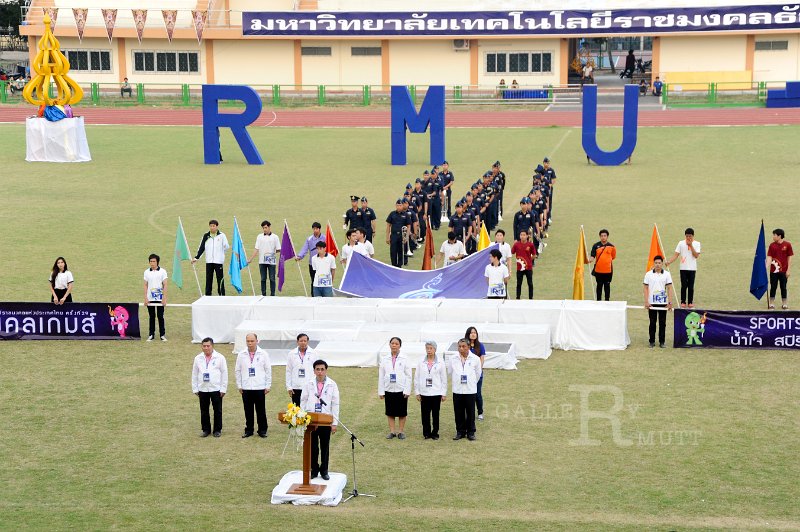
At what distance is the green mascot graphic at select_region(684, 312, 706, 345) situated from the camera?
1888 cm

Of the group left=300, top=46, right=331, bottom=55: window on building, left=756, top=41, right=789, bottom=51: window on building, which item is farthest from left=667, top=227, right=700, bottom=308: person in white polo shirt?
left=300, top=46, right=331, bottom=55: window on building

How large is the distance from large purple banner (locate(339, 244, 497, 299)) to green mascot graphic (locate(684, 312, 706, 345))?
3.97 meters

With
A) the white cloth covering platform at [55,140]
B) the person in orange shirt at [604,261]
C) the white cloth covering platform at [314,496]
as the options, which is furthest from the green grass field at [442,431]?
the white cloth covering platform at [55,140]

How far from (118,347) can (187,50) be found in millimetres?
53503

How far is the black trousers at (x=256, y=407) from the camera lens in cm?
1512

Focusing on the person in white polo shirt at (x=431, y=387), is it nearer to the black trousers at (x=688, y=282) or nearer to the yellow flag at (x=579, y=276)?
the yellow flag at (x=579, y=276)

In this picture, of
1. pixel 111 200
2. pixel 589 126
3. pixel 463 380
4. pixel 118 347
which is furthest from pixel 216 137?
pixel 463 380

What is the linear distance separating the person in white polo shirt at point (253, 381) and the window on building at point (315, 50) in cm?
5675

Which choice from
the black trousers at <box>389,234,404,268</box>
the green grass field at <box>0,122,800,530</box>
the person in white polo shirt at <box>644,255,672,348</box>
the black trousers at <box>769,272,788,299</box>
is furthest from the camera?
the black trousers at <box>389,234,404,268</box>

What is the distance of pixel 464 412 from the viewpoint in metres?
15.0

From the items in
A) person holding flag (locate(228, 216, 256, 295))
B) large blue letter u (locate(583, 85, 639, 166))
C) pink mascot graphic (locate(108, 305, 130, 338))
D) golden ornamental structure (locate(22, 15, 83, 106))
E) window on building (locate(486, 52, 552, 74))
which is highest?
window on building (locate(486, 52, 552, 74))

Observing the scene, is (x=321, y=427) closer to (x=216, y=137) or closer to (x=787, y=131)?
(x=216, y=137)

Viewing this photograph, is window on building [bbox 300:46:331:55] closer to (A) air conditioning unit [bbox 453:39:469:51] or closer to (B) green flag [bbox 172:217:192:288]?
(A) air conditioning unit [bbox 453:39:469:51]

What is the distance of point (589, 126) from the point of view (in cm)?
4200
